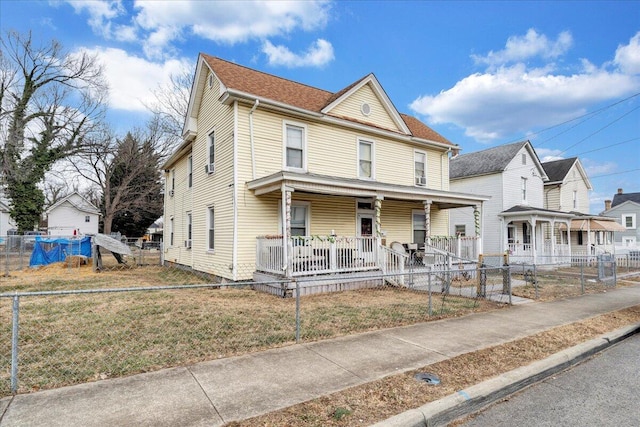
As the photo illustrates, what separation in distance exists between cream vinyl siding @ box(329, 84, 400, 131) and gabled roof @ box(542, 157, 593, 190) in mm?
16635

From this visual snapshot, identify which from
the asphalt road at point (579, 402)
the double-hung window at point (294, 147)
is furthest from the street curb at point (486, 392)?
the double-hung window at point (294, 147)

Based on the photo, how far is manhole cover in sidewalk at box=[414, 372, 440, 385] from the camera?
3.94 m

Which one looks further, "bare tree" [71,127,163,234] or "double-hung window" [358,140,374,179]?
"bare tree" [71,127,163,234]

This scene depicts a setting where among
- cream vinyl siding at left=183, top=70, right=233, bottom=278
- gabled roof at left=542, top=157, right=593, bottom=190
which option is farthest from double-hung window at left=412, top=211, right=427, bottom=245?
gabled roof at left=542, top=157, right=593, bottom=190

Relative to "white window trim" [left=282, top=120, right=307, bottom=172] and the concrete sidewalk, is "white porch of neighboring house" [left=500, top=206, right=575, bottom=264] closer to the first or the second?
"white window trim" [left=282, top=120, right=307, bottom=172]

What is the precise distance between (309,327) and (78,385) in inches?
A: 135

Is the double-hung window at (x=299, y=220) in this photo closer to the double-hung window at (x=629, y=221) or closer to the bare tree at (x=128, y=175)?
the bare tree at (x=128, y=175)

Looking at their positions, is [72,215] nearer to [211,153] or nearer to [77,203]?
[77,203]

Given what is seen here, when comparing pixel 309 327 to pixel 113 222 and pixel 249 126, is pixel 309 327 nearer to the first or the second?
pixel 249 126

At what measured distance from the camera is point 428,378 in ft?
13.3

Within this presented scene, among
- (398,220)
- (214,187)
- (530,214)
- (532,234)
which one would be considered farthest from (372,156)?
Answer: (532,234)

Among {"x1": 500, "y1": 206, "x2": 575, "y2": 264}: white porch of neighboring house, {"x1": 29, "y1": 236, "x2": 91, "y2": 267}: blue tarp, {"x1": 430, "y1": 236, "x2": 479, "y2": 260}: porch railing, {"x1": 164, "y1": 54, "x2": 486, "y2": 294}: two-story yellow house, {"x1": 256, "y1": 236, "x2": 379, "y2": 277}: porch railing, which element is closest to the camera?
{"x1": 256, "y1": 236, "x2": 379, "y2": 277}: porch railing

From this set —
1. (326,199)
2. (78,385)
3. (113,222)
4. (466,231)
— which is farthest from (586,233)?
(113,222)

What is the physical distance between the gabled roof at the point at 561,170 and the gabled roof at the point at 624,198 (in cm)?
1725
